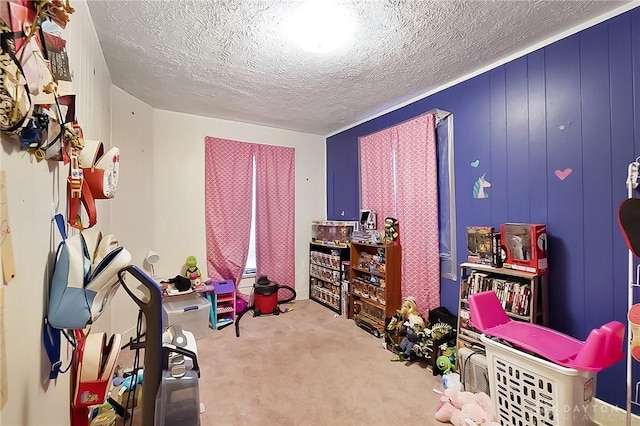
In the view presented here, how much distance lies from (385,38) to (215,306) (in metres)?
3.07

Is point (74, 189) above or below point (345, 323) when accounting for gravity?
above

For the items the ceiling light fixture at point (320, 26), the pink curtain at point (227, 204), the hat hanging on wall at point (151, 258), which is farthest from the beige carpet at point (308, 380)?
the ceiling light fixture at point (320, 26)

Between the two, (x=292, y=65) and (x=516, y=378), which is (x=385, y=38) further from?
(x=516, y=378)

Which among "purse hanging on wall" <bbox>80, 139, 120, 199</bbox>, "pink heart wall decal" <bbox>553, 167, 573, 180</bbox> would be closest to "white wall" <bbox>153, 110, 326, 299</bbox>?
"purse hanging on wall" <bbox>80, 139, 120, 199</bbox>

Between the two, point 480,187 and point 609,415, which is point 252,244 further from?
point 609,415

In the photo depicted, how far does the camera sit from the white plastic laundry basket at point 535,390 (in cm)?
135

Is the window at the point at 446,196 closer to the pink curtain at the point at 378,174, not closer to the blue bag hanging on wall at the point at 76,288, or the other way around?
the pink curtain at the point at 378,174

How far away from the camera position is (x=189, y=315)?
296 cm

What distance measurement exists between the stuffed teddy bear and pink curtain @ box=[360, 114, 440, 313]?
3.06 ft

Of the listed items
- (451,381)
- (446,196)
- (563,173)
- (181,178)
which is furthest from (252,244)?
(563,173)

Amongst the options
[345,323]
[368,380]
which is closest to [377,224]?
[345,323]

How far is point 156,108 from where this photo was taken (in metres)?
3.31

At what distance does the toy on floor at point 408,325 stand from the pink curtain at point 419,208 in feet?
0.49

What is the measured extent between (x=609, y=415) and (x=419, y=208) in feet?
6.12
